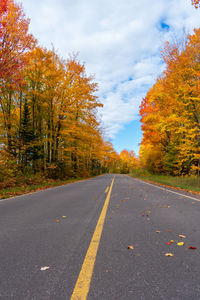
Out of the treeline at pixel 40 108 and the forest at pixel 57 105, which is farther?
the treeline at pixel 40 108

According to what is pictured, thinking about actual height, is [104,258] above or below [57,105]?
below

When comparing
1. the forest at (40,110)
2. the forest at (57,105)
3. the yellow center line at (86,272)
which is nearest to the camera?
the yellow center line at (86,272)

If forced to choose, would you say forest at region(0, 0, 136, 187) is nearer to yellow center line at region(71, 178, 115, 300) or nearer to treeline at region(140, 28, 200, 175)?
treeline at region(140, 28, 200, 175)

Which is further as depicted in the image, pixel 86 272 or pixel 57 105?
pixel 57 105

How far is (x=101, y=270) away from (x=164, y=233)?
1833 millimetres

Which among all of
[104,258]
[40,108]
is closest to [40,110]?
[40,108]

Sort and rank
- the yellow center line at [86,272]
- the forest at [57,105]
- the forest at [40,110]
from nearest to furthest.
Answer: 1. the yellow center line at [86,272]
2. the forest at [57,105]
3. the forest at [40,110]

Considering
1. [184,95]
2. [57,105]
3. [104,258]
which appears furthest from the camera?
[57,105]

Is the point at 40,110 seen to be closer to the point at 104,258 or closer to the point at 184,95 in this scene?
the point at 184,95

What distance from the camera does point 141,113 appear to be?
867 inches

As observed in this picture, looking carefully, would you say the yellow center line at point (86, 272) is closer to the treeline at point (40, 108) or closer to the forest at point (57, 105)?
the forest at point (57, 105)

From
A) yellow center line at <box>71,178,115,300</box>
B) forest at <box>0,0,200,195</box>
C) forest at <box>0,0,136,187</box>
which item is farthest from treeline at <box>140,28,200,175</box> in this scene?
yellow center line at <box>71,178,115,300</box>

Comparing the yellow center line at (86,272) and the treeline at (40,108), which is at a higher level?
the treeline at (40,108)

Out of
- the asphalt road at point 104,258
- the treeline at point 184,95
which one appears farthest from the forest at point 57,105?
the asphalt road at point 104,258
